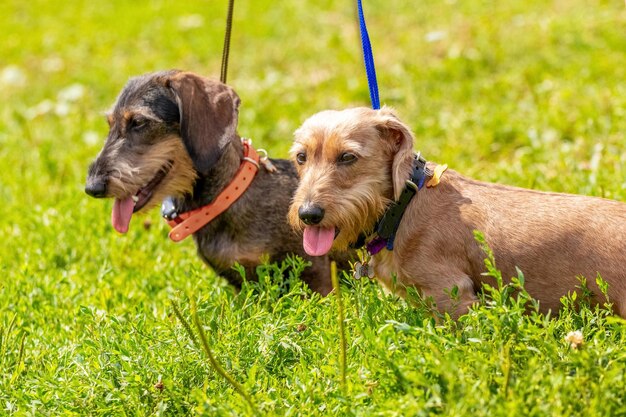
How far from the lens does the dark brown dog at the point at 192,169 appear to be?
4.89m

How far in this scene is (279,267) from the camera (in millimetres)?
5145

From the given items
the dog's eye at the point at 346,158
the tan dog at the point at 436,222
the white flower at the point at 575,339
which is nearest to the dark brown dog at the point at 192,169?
the tan dog at the point at 436,222

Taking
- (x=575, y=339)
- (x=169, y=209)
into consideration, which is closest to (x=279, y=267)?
(x=169, y=209)

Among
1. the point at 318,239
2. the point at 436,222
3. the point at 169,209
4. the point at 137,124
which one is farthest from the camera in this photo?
the point at 169,209

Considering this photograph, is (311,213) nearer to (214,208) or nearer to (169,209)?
(214,208)

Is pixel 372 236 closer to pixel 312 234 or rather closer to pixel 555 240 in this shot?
pixel 312 234

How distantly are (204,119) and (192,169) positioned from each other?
34 centimetres

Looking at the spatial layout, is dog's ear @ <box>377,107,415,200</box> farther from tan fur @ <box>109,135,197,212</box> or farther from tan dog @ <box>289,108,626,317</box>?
tan fur @ <box>109,135,197,212</box>

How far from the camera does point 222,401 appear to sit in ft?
12.0

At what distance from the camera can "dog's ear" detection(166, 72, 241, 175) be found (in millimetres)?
4867

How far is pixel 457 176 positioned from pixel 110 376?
2.11 m

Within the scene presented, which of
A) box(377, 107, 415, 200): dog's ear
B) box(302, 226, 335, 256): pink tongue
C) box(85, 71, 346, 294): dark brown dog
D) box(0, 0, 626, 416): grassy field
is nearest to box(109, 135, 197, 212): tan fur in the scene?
box(85, 71, 346, 294): dark brown dog

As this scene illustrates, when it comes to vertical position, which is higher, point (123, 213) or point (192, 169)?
point (192, 169)

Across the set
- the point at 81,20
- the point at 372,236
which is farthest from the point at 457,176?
the point at 81,20
